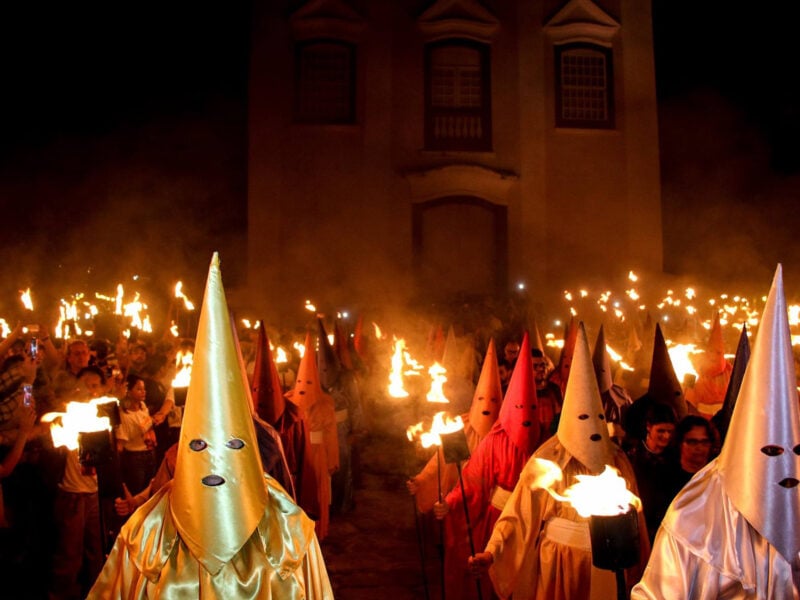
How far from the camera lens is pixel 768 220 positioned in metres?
17.8

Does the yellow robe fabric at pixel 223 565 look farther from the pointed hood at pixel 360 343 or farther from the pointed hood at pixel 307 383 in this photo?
the pointed hood at pixel 360 343

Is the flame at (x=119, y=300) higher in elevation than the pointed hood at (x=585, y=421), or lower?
higher

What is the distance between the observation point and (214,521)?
2615 mm

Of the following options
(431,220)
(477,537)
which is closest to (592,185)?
(431,220)

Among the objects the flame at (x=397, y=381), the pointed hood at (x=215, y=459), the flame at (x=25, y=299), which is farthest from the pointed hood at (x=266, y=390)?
the flame at (x=25, y=299)

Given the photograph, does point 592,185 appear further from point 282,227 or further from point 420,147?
point 282,227

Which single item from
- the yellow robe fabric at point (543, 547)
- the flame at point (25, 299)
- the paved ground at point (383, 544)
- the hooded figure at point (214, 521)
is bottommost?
the paved ground at point (383, 544)

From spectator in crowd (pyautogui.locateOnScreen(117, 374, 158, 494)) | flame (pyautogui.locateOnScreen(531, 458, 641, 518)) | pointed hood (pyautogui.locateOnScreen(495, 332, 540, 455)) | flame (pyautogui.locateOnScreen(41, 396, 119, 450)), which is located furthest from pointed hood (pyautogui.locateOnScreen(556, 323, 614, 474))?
spectator in crowd (pyautogui.locateOnScreen(117, 374, 158, 494))

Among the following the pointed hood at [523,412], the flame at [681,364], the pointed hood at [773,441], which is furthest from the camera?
the flame at [681,364]

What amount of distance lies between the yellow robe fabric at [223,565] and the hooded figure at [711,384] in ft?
17.7

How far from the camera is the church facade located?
1692 centimetres

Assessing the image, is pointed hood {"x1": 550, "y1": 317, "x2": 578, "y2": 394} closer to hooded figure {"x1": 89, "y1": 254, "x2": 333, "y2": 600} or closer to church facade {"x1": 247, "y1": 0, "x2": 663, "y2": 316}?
hooded figure {"x1": 89, "y1": 254, "x2": 333, "y2": 600}

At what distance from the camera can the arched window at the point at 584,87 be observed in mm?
17844

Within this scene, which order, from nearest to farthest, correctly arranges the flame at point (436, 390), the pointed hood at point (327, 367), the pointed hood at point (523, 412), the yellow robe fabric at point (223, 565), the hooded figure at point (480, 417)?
the yellow robe fabric at point (223, 565)
the pointed hood at point (523, 412)
the hooded figure at point (480, 417)
the flame at point (436, 390)
the pointed hood at point (327, 367)
